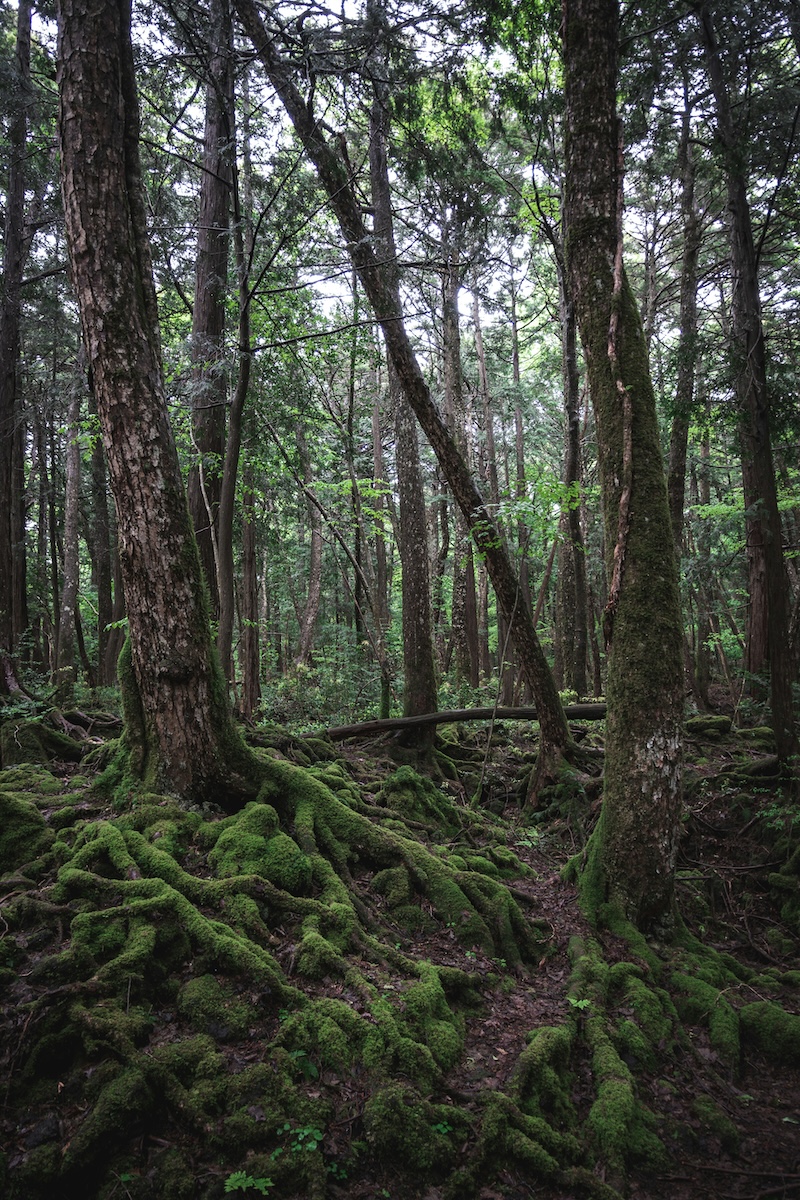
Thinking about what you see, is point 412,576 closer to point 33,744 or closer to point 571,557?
point 571,557

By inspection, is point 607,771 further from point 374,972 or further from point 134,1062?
point 134,1062

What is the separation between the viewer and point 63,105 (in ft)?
15.7

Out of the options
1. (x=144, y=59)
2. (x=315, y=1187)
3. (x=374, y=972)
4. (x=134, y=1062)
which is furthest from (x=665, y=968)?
(x=144, y=59)

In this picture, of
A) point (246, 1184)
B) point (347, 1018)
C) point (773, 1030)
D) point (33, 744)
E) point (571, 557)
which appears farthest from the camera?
point (571, 557)

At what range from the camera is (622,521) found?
536 cm

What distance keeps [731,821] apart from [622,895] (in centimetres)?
277

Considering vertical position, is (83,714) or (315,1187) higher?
Result: (83,714)

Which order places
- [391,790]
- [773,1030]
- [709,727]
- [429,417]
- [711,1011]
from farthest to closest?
[709,727], [429,417], [391,790], [711,1011], [773,1030]

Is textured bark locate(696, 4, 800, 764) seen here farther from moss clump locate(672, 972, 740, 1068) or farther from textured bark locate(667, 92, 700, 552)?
textured bark locate(667, 92, 700, 552)

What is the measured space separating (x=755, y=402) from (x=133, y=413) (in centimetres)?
692

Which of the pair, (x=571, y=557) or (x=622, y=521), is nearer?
(x=622, y=521)

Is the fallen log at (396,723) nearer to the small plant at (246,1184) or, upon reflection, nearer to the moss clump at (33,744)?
the moss clump at (33,744)

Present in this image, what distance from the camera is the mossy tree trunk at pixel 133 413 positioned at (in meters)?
4.75

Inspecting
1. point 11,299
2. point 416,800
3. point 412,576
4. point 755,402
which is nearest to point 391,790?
point 416,800
